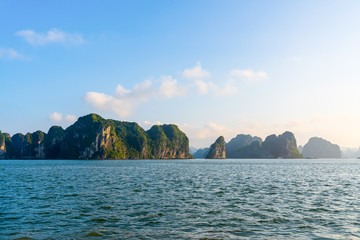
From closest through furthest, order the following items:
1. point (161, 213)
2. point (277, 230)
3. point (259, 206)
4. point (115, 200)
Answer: point (277, 230)
point (161, 213)
point (259, 206)
point (115, 200)

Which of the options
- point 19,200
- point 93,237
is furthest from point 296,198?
point 19,200

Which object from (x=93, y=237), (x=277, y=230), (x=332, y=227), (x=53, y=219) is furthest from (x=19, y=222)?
(x=332, y=227)

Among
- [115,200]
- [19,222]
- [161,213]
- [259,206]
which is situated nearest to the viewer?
[19,222]

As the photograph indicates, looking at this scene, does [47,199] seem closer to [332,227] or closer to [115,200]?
[115,200]

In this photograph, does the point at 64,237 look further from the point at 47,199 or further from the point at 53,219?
the point at 47,199

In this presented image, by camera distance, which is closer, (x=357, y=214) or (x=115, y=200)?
(x=357, y=214)

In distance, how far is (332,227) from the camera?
1919 centimetres

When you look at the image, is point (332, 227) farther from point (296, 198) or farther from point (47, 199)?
point (47, 199)

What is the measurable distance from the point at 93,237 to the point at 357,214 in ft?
72.7

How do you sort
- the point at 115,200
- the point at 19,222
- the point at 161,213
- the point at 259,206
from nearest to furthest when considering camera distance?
1. the point at 19,222
2. the point at 161,213
3. the point at 259,206
4. the point at 115,200

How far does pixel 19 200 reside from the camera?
30734 mm

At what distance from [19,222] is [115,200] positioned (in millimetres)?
10943

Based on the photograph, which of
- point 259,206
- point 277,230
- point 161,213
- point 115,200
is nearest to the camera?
point 277,230

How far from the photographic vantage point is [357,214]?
2352 centimetres
